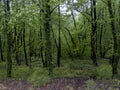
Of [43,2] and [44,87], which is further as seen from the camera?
[43,2]

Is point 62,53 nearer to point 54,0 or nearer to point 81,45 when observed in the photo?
point 81,45

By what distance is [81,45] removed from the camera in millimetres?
41250

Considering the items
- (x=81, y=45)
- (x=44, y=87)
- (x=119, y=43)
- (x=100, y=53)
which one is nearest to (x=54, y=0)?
(x=44, y=87)

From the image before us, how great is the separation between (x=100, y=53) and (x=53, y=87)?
110 feet

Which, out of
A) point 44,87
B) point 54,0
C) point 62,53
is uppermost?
point 54,0

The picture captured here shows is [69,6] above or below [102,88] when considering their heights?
above

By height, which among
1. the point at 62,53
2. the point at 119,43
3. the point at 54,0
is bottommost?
the point at 62,53

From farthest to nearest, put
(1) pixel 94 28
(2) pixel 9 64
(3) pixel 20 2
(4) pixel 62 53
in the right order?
(4) pixel 62 53 → (1) pixel 94 28 → (2) pixel 9 64 → (3) pixel 20 2

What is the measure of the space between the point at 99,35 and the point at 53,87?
116 feet

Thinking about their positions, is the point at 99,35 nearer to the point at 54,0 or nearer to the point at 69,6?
the point at 69,6

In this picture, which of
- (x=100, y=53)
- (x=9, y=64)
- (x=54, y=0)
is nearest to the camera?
(x=54, y=0)

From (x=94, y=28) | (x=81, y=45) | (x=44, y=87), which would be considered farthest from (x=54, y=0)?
(x=81, y=45)

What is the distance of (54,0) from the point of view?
56.9 feet

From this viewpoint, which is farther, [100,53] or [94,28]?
[100,53]
